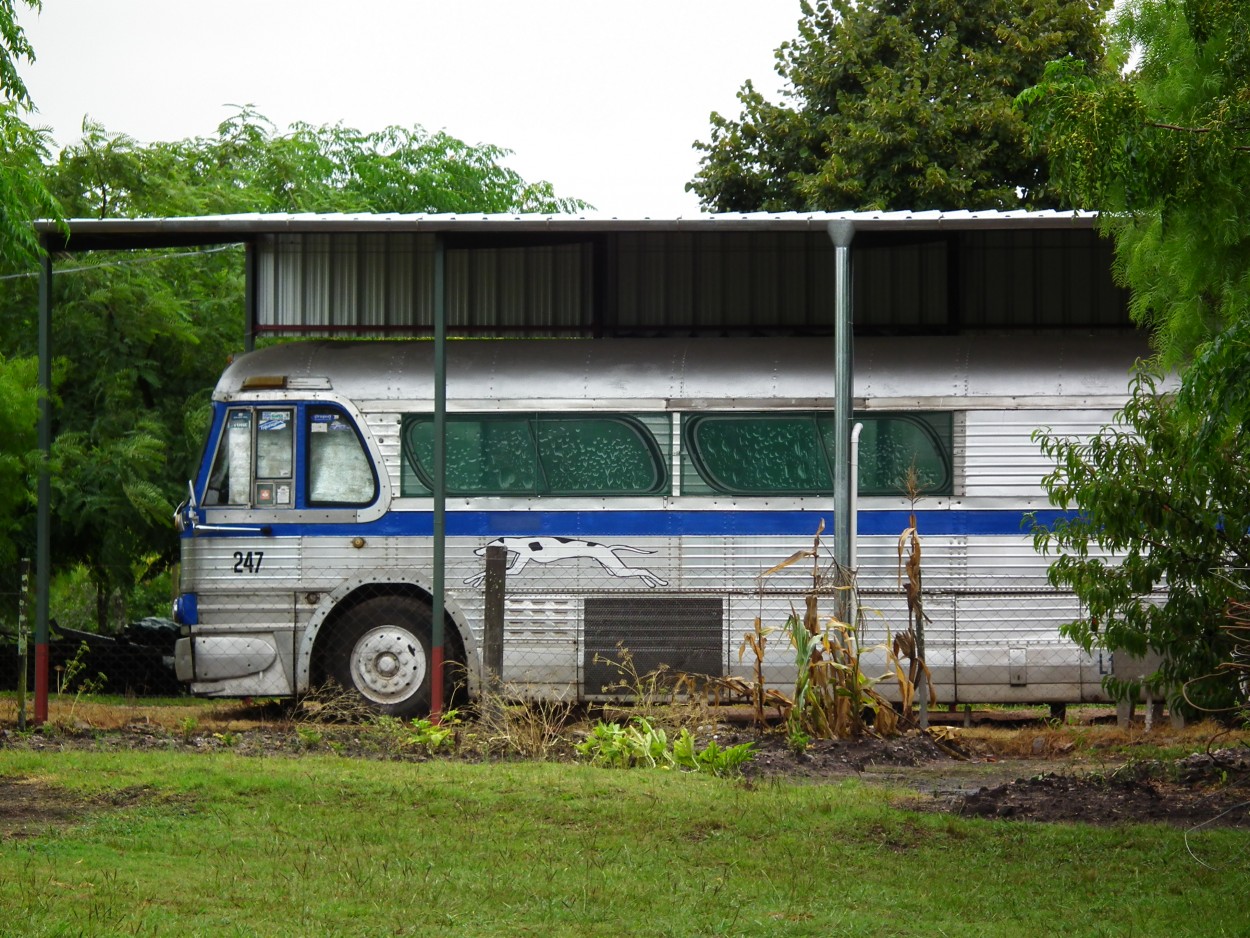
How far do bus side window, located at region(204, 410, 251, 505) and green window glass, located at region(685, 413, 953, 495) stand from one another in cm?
358

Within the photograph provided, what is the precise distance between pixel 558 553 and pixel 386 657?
160 centimetres

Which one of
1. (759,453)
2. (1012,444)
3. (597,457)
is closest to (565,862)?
(597,457)

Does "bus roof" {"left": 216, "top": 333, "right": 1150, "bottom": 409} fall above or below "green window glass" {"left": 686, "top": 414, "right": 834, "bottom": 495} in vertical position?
above

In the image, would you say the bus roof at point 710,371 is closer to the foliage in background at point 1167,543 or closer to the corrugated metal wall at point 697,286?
the corrugated metal wall at point 697,286

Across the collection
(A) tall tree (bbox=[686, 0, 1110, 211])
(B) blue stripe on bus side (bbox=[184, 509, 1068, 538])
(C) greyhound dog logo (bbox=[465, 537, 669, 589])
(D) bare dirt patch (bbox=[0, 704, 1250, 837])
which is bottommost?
(D) bare dirt patch (bbox=[0, 704, 1250, 837])

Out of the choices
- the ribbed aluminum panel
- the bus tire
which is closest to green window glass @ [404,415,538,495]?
the bus tire

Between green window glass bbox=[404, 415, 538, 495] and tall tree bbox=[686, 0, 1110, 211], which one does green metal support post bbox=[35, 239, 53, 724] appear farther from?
tall tree bbox=[686, 0, 1110, 211]

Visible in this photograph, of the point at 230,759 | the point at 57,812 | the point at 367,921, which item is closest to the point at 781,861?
the point at 367,921

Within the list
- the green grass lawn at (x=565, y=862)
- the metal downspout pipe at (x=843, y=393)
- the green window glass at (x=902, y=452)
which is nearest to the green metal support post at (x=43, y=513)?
the green grass lawn at (x=565, y=862)

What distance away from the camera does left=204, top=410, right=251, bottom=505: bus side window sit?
13.2 m

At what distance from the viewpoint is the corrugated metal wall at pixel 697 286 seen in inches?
592

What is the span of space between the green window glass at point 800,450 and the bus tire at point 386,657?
2.64 meters

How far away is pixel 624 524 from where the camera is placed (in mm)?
13180

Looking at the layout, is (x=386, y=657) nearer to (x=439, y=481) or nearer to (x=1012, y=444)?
(x=439, y=481)
